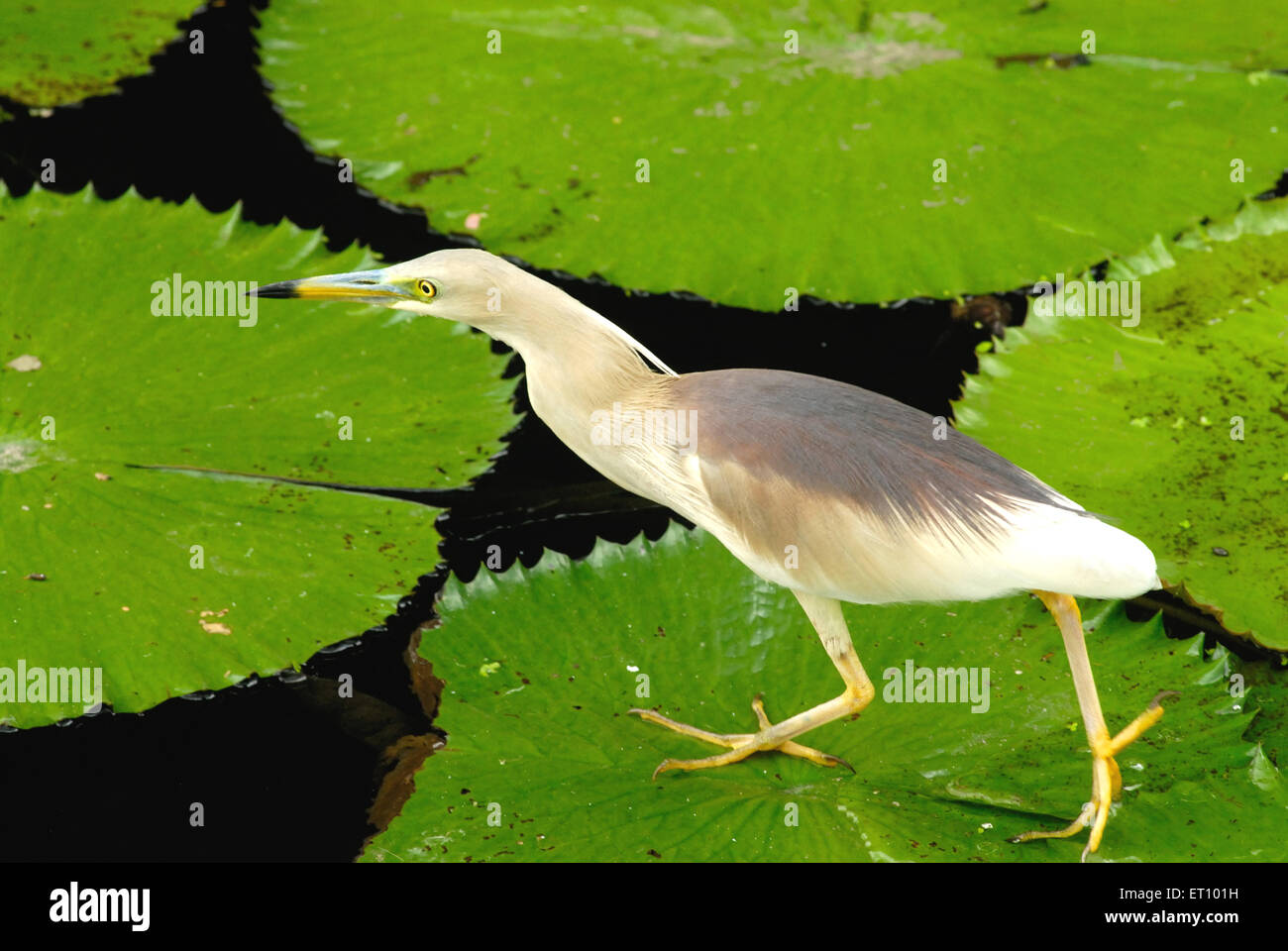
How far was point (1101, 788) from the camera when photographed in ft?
6.78

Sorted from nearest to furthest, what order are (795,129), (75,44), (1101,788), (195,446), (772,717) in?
(1101,788) → (772,717) → (195,446) → (795,129) → (75,44)

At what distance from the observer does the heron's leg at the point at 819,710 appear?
2.18 m

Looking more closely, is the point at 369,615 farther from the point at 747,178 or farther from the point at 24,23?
the point at 24,23

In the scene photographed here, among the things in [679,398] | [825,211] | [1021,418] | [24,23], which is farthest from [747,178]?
[24,23]

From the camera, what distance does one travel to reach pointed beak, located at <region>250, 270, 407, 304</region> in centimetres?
220

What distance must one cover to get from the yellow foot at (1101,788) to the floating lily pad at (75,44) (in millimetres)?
3280

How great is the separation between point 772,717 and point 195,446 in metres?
1.34

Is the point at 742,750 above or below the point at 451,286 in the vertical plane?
below

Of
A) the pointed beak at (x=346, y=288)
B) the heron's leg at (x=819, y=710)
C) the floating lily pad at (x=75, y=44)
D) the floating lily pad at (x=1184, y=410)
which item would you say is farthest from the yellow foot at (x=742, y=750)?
the floating lily pad at (x=75, y=44)

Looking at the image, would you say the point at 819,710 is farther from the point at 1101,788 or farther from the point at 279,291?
the point at 279,291

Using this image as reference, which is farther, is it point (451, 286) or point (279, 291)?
point (279, 291)

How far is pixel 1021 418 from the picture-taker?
282 centimetres

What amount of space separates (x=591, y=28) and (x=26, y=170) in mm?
1650

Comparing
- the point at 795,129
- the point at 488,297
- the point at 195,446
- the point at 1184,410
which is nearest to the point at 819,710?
the point at 488,297
